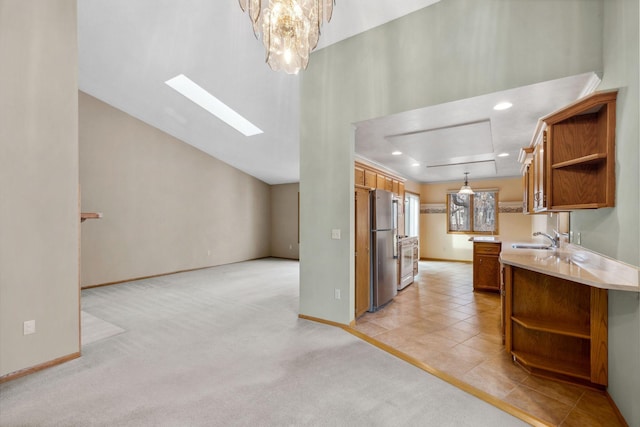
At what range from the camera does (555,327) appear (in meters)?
2.39

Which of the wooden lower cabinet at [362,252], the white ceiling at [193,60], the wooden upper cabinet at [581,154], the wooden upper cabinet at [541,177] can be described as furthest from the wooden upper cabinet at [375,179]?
the wooden upper cabinet at [581,154]

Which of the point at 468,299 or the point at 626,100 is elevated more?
the point at 626,100

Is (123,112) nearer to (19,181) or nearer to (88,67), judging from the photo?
(88,67)

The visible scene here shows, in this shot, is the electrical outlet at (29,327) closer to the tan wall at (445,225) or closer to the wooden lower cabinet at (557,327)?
the wooden lower cabinet at (557,327)

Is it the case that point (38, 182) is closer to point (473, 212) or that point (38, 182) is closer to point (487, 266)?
point (487, 266)

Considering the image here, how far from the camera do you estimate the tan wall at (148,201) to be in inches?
218

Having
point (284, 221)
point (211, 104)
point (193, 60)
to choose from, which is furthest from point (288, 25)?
point (284, 221)

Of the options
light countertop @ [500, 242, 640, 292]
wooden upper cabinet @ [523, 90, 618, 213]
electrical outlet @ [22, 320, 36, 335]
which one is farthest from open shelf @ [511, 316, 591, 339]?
electrical outlet @ [22, 320, 36, 335]

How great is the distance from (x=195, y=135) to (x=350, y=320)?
5315mm

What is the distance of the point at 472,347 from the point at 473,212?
21.5ft

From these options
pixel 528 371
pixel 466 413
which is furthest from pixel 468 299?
pixel 466 413

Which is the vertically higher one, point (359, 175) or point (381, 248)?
point (359, 175)

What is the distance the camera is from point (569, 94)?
261 cm

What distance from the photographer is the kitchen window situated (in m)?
8.42
